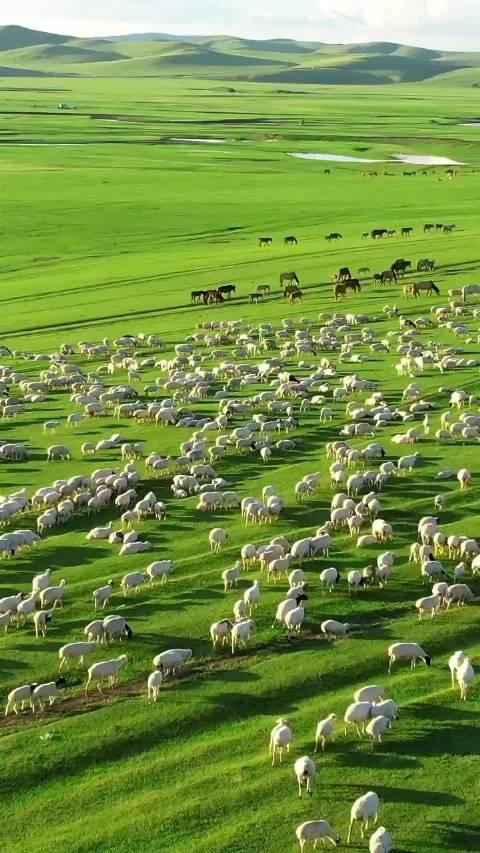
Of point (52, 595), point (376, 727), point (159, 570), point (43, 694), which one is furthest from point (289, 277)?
point (376, 727)

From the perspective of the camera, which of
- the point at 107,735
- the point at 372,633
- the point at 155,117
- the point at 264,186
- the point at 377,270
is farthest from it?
the point at 155,117

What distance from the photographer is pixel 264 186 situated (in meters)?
105

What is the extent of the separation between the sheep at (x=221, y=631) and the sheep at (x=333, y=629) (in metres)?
1.86

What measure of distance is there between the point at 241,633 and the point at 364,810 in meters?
6.03

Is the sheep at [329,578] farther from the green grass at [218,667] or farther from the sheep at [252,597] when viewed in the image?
the sheep at [252,597]

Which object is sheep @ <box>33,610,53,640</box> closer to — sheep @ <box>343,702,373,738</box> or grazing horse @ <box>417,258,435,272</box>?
sheep @ <box>343,702,373,738</box>

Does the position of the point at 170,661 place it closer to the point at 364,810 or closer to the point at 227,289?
the point at 364,810

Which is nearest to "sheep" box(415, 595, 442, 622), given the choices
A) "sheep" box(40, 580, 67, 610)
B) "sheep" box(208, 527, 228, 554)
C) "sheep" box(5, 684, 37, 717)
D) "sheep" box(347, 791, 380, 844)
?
"sheep" box(208, 527, 228, 554)

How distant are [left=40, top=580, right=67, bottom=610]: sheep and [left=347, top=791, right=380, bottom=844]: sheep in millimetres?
9412

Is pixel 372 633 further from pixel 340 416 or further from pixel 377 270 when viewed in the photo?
pixel 377 270

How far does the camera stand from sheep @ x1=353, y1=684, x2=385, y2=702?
19438 millimetres

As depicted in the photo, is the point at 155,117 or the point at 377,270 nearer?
the point at 377,270

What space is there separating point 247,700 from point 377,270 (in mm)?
47167

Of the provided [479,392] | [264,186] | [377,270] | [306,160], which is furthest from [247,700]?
[306,160]
